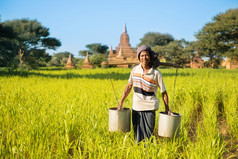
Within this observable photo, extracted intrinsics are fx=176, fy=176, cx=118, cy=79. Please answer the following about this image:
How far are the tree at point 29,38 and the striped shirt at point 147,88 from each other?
68.2 feet

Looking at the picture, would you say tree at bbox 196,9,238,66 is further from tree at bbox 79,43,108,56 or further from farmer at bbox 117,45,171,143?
tree at bbox 79,43,108,56

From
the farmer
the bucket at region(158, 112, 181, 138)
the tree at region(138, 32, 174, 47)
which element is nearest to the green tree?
the tree at region(138, 32, 174, 47)

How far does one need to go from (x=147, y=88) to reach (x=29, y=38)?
22070mm

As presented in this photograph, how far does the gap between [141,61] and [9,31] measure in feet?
40.3

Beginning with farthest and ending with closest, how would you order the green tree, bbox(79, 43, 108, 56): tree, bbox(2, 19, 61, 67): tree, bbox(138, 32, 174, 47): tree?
bbox(138, 32, 174, 47): tree
bbox(79, 43, 108, 56): tree
the green tree
bbox(2, 19, 61, 67): tree

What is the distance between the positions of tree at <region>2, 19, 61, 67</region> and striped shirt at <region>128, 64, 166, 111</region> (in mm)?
20796

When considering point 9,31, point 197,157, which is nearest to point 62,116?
point 197,157

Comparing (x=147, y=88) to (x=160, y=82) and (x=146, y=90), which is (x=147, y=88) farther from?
(x=160, y=82)

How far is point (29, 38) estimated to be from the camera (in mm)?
20469

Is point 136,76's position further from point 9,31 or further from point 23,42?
point 23,42

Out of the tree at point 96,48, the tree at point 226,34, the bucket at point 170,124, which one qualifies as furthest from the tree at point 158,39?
the bucket at point 170,124

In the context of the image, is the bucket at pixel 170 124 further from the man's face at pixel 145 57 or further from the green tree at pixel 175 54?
the green tree at pixel 175 54

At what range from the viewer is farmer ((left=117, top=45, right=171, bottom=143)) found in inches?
69.6

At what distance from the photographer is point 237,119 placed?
A: 2410 millimetres
